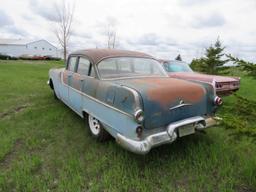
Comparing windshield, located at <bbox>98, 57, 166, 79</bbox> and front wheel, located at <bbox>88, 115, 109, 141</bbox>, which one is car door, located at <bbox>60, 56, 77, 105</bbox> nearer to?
windshield, located at <bbox>98, 57, 166, 79</bbox>

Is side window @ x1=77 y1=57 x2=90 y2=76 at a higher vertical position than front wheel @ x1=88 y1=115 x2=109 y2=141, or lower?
higher

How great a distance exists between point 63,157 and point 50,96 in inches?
188

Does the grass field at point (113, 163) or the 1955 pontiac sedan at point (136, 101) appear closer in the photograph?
the grass field at point (113, 163)

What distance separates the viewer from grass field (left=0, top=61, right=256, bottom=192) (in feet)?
9.10

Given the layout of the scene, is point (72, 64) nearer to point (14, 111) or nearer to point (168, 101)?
point (14, 111)

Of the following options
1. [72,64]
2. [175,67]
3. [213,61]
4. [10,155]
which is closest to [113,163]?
[10,155]

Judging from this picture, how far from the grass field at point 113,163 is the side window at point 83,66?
126 centimetres

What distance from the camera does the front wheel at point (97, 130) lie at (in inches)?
150

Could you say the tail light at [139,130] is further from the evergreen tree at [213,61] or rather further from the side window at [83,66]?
the evergreen tree at [213,61]

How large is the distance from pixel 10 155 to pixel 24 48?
221ft

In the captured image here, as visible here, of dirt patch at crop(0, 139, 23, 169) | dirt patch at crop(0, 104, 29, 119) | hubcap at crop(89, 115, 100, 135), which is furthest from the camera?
dirt patch at crop(0, 104, 29, 119)

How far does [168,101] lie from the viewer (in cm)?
307

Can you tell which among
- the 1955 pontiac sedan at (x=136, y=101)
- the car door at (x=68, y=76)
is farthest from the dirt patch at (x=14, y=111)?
the 1955 pontiac sedan at (x=136, y=101)

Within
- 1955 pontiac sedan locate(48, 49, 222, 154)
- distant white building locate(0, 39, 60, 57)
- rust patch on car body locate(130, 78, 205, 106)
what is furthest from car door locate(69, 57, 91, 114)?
distant white building locate(0, 39, 60, 57)
